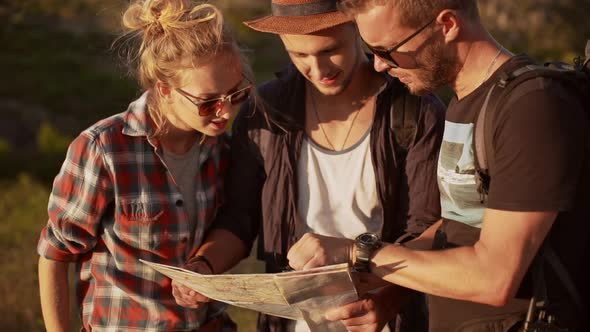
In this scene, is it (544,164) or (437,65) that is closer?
(544,164)

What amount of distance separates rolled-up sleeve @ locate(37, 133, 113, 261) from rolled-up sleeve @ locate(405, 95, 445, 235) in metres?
1.01

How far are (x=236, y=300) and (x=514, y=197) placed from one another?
99 centimetres

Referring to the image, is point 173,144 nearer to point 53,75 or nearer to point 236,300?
point 236,300

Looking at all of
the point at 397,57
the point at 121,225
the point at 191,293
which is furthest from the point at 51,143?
the point at 397,57

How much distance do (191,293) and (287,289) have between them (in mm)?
575

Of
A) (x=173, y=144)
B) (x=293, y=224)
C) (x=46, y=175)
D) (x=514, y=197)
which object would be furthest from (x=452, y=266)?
(x=46, y=175)

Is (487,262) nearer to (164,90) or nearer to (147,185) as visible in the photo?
(147,185)

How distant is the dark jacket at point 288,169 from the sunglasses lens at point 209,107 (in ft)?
0.72

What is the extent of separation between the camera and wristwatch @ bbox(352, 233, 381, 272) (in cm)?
252

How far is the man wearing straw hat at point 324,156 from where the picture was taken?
311 cm

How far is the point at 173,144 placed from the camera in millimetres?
3250

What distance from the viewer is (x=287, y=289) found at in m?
2.61

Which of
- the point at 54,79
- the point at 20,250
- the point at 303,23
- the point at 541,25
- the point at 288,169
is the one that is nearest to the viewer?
the point at 303,23

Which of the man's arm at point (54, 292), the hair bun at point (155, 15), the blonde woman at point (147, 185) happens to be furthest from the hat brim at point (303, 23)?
the man's arm at point (54, 292)
